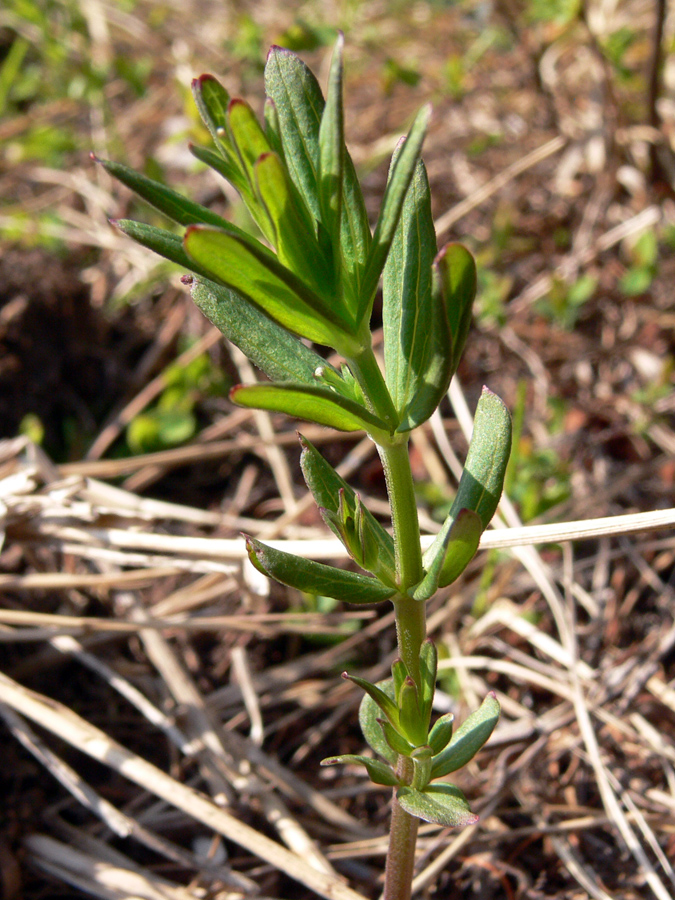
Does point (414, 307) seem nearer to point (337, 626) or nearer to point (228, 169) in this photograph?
point (228, 169)

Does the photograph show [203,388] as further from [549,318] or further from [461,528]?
[461,528]

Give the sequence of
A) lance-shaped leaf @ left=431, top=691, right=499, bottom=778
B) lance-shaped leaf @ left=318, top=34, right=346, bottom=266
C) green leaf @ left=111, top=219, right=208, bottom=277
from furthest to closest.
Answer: lance-shaped leaf @ left=431, top=691, right=499, bottom=778
green leaf @ left=111, top=219, right=208, bottom=277
lance-shaped leaf @ left=318, top=34, right=346, bottom=266

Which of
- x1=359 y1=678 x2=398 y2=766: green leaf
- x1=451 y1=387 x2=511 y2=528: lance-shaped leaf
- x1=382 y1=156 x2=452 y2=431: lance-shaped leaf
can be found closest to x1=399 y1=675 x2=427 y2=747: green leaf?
x1=359 y1=678 x2=398 y2=766: green leaf

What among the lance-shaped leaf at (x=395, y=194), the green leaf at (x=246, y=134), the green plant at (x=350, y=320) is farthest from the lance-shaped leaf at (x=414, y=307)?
the green leaf at (x=246, y=134)

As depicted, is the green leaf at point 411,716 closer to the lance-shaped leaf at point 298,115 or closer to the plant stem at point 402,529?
the plant stem at point 402,529

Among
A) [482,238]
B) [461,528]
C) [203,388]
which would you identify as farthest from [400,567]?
[482,238]

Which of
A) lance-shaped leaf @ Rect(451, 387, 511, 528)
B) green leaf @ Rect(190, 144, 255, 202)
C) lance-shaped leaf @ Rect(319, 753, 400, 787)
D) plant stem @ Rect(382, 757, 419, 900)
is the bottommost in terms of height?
plant stem @ Rect(382, 757, 419, 900)

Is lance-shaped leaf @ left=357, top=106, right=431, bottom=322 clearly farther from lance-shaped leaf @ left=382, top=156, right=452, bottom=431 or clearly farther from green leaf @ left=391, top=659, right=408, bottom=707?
green leaf @ left=391, top=659, right=408, bottom=707
